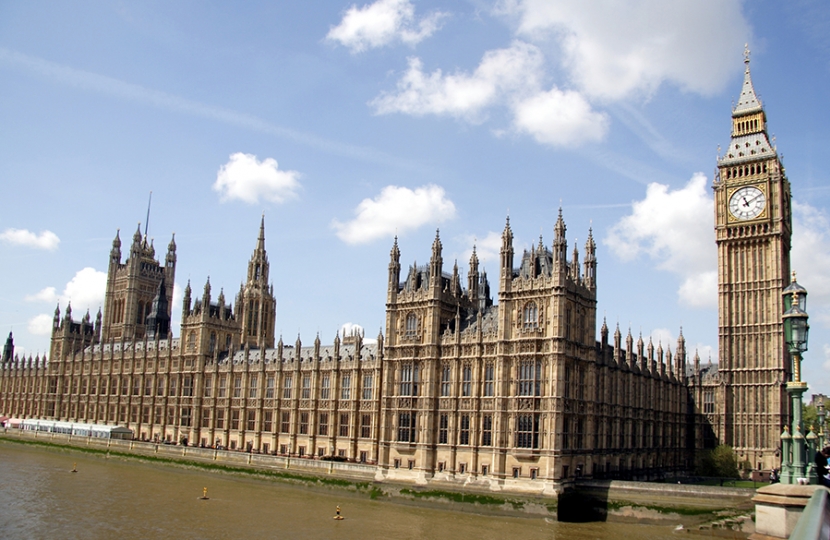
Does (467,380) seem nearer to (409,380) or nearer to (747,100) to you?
(409,380)

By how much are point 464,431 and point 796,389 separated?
4990 centimetres

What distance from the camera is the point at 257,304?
449ft

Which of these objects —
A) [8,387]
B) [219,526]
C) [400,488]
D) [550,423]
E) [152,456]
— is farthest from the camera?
[8,387]

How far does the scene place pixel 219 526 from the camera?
55531mm

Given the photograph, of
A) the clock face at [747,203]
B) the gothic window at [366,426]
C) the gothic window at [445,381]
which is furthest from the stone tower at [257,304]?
the clock face at [747,203]

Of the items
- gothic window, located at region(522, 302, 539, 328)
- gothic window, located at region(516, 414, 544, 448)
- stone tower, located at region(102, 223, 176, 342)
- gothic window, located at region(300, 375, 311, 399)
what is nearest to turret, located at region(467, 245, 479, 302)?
gothic window, located at region(522, 302, 539, 328)

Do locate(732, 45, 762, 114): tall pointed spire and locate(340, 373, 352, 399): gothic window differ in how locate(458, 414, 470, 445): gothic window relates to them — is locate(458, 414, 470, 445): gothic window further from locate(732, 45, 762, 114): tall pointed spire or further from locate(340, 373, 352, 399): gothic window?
locate(732, 45, 762, 114): tall pointed spire

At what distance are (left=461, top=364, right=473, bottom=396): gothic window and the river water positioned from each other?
36.8ft

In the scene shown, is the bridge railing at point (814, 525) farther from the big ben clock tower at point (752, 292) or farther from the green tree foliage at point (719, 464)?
the big ben clock tower at point (752, 292)

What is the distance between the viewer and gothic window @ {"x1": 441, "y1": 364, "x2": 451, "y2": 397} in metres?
71.1

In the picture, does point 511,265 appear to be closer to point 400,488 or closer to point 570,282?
point 570,282

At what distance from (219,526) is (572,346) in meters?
33.5

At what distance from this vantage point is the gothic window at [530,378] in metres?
64.5

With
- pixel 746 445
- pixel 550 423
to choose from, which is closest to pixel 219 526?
pixel 550 423
